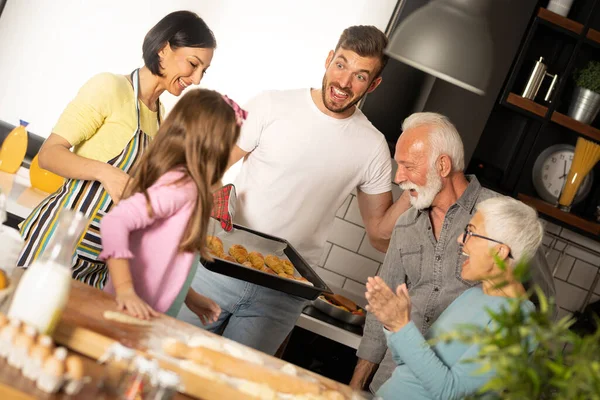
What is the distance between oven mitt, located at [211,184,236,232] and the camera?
2318 millimetres

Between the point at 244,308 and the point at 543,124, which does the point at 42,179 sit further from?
the point at 543,124

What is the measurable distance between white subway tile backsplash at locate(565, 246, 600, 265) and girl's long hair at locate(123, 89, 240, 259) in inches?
101

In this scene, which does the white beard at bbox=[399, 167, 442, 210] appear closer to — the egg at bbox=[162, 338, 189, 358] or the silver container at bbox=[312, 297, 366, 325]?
the silver container at bbox=[312, 297, 366, 325]

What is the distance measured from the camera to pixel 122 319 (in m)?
1.35

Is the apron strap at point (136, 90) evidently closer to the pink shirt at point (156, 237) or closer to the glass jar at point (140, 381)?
the pink shirt at point (156, 237)

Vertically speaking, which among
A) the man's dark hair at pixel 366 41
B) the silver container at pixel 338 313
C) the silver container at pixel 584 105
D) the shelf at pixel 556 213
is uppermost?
the silver container at pixel 584 105

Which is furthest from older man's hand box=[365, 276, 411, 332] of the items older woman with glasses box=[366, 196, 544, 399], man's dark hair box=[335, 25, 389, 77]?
man's dark hair box=[335, 25, 389, 77]

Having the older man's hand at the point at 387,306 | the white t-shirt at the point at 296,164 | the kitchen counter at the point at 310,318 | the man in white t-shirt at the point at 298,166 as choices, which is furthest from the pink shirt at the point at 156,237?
the kitchen counter at the point at 310,318

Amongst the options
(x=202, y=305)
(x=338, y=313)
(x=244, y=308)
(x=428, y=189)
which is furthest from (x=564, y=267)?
(x=202, y=305)

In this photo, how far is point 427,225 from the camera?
2.34 metres

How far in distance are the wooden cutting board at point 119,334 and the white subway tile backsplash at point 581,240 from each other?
8.05ft

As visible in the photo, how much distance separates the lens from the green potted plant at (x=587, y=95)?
3.28m

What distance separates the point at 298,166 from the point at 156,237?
3.18 ft

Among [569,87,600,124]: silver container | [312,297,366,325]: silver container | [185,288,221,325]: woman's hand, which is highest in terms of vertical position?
[569,87,600,124]: silver container
